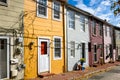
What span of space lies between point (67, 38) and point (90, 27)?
6.49 m

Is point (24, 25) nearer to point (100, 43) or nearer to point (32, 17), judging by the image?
point (32, 17)

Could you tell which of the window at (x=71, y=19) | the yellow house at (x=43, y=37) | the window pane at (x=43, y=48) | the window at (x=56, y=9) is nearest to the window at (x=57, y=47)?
the yellow house at (x=43, y=37)

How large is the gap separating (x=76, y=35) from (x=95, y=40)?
248 inches

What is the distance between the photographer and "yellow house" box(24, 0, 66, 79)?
44.4ft

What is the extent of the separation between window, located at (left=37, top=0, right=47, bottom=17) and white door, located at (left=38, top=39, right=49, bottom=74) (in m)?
1.93

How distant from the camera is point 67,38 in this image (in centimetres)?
1825

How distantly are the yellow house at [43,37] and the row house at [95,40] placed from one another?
23.8 feet

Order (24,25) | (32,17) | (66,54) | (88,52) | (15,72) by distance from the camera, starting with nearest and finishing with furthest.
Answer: (15,72), (24,25), (32,17), (66,54), (88,52)

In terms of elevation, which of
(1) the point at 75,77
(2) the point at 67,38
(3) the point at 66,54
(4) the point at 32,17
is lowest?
(1) the point at 75,77

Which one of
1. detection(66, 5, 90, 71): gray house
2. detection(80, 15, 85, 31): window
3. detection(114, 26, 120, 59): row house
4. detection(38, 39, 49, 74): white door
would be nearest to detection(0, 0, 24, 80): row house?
detection(38, 39, 49, 74): white door

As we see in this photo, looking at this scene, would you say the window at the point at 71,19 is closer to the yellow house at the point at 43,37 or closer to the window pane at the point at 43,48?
the yellow house at the point at 43,37

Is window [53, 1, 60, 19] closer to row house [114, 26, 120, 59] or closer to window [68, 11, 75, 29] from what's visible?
window [68, 11, 75, 29]

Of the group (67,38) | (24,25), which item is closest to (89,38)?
(67,38)

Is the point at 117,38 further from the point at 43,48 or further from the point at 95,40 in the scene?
the point at 43,48
